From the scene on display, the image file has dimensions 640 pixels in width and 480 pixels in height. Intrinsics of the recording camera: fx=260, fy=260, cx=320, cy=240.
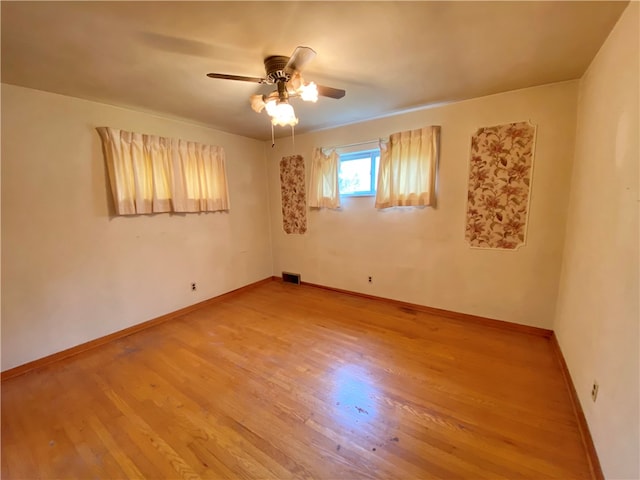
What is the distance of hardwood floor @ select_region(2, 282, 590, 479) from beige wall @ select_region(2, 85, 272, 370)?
0.36m

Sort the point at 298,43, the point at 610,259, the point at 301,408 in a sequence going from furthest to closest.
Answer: the point at 301,408 < the point at 298,43 < the point at 610,259

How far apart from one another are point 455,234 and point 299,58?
2.33 metres

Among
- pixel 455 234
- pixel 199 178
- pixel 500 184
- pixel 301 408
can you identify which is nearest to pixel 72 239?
pixel 199 178

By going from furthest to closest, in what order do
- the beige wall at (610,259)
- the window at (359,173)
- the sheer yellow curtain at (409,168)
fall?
1. the window at (359,173)
2. the sheer yellow curtain at (409,168)
3. the beige wall at (610,259)

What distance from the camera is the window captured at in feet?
11.0

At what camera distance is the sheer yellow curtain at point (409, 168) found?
2.83 metres

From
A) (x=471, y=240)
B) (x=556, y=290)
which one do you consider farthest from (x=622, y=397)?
(x=471, y=240)

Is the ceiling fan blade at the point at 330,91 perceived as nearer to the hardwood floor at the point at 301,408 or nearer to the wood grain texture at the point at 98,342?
the hardwood floor at the point at 301,408

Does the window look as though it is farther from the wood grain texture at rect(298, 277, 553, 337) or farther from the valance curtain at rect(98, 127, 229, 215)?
the valance curtain at rect(98, 127, 229, 215)

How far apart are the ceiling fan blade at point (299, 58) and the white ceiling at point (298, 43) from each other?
0.14 m

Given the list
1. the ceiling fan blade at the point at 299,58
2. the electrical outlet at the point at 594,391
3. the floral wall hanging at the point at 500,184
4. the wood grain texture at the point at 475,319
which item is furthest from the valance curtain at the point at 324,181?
the electrical outlet at the point at 594,391

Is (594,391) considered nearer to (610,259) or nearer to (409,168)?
(610,259)

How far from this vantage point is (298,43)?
5.33 feet

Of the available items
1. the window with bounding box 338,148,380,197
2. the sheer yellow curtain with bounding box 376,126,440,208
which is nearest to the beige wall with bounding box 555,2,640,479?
the sheer yellow curtain with bounding box 376,126,440,208
